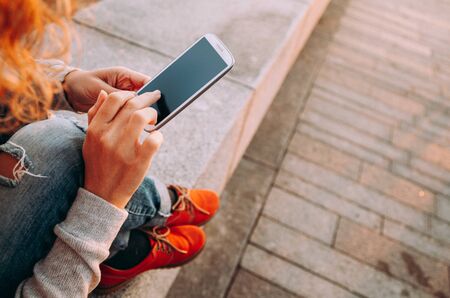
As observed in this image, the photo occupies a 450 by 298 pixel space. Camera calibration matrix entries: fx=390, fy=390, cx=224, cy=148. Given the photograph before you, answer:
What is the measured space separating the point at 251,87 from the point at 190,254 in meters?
0.94

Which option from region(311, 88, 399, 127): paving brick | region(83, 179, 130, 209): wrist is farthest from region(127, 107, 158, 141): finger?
region(311, 88, 399, 127): paving brick

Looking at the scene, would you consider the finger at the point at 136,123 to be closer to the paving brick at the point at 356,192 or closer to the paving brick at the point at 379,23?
the paving brick at the point at 356,192

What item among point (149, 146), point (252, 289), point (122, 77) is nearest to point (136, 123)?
point (149, 146)

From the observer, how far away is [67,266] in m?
0.90

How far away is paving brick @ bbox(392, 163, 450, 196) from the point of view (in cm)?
278

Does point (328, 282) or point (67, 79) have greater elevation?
point (67, 79)

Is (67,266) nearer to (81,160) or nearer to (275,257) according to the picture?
(81,160)

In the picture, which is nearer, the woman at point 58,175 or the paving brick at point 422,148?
the woman at point 58,175

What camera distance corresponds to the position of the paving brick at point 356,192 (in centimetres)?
252

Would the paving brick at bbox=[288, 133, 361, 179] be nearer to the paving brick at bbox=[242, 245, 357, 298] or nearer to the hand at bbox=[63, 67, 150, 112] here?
the paving brick at bbox=[242, 245, 357, 298]

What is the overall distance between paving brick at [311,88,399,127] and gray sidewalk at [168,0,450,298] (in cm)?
1

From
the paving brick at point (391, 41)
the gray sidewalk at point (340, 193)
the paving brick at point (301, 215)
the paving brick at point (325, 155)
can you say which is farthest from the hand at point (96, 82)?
the paving brick at point (391, 41)

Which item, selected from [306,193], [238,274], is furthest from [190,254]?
[306,193]

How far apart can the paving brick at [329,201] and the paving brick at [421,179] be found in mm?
524
